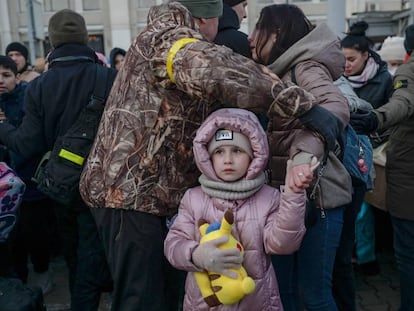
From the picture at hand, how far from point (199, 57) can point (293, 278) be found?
1.35m

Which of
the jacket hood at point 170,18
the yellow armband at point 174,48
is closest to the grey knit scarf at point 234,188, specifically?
the yellow armband at point 174,48

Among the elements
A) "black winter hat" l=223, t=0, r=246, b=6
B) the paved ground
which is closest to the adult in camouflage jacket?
"black winter hat" l=223, t=0, r=246, b=6

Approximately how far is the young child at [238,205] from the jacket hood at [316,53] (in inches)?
14.7

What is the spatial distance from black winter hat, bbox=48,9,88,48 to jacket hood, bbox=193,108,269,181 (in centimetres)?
135

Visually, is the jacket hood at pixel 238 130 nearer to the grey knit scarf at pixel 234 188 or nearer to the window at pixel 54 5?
the grey knit scarf at pixel 234 188

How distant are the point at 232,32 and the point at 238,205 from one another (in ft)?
3.46

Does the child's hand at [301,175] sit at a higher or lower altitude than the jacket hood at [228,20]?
lower

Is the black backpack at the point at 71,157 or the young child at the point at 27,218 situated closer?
the black backpack at the point at 71,157

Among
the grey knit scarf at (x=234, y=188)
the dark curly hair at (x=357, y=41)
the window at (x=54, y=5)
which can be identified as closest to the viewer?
the grey knit scarf at (x=234, y=188)

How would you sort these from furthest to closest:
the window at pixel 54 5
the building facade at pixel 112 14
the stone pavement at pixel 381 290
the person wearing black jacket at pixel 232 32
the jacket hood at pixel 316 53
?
the window at pixel 54 5 → the building facade at pixel 112 14 → the stone pavement at pixel 381 290 → the person wearing black jacket at pixel 232 32 → the jacket hood at pixel 316 53

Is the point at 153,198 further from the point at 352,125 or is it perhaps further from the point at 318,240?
the point at 352,125

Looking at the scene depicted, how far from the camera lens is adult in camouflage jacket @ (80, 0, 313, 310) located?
190 centimetres

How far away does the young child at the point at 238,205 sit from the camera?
189cm

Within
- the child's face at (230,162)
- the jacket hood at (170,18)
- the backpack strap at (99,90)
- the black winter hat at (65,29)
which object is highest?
the jacket hood at (170,18)
